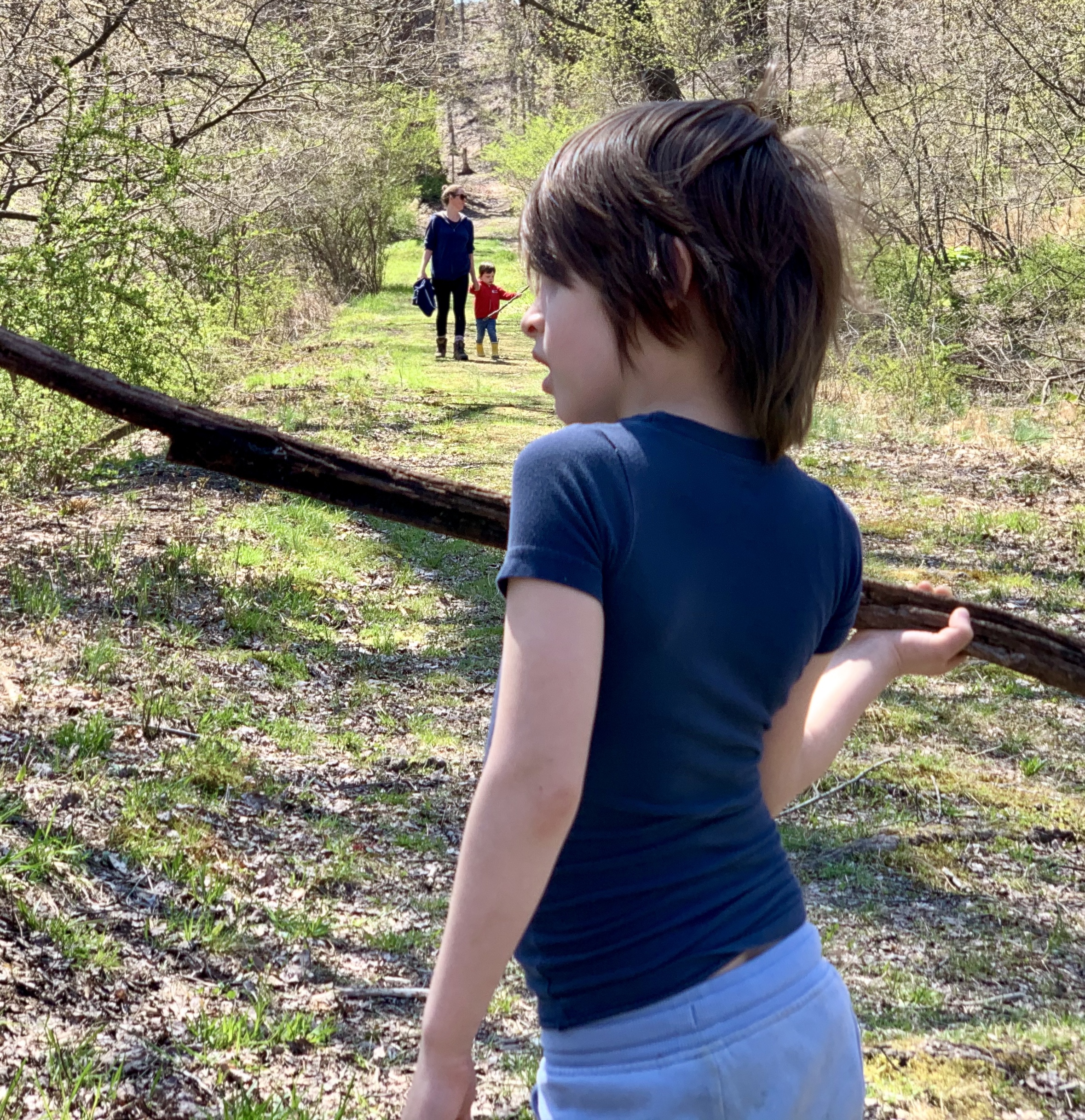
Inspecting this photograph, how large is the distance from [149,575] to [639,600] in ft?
18.1

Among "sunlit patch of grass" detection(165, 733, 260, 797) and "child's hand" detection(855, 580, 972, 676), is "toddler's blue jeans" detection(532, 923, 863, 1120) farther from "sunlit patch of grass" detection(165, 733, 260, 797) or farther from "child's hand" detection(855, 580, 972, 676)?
"sunlit patch of grass" detection(165, 733, 260, 797)

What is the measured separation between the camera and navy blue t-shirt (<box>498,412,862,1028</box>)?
122cm

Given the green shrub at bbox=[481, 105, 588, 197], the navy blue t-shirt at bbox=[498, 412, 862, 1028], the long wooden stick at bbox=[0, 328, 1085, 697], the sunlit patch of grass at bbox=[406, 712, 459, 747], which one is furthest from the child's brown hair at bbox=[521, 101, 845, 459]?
the green shrub at bbox=[481, 105, 588, 197]

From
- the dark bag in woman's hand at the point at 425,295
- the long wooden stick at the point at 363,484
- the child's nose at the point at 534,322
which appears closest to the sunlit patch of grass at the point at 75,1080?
the long wooden stick at the point at 363,484

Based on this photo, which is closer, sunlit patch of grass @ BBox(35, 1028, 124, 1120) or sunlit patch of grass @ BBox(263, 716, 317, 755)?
sunlit patch of grass @ BBox(35, 1028, 124, 1120)

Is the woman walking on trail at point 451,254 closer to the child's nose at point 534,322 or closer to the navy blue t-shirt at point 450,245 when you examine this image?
the navy blue t-shirt at point 450,245

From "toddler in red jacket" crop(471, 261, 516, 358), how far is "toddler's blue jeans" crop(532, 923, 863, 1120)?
51.1 ft

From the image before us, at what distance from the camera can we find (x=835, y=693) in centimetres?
178

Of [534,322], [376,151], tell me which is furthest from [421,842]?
[376,151]

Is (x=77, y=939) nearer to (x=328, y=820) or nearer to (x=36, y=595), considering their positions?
(x=328, y=820)

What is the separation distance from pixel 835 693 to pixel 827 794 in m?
3.32

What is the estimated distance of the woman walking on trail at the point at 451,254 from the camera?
15938mm

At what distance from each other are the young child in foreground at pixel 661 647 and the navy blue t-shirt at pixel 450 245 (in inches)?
585

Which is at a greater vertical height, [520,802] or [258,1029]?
[520,802]
